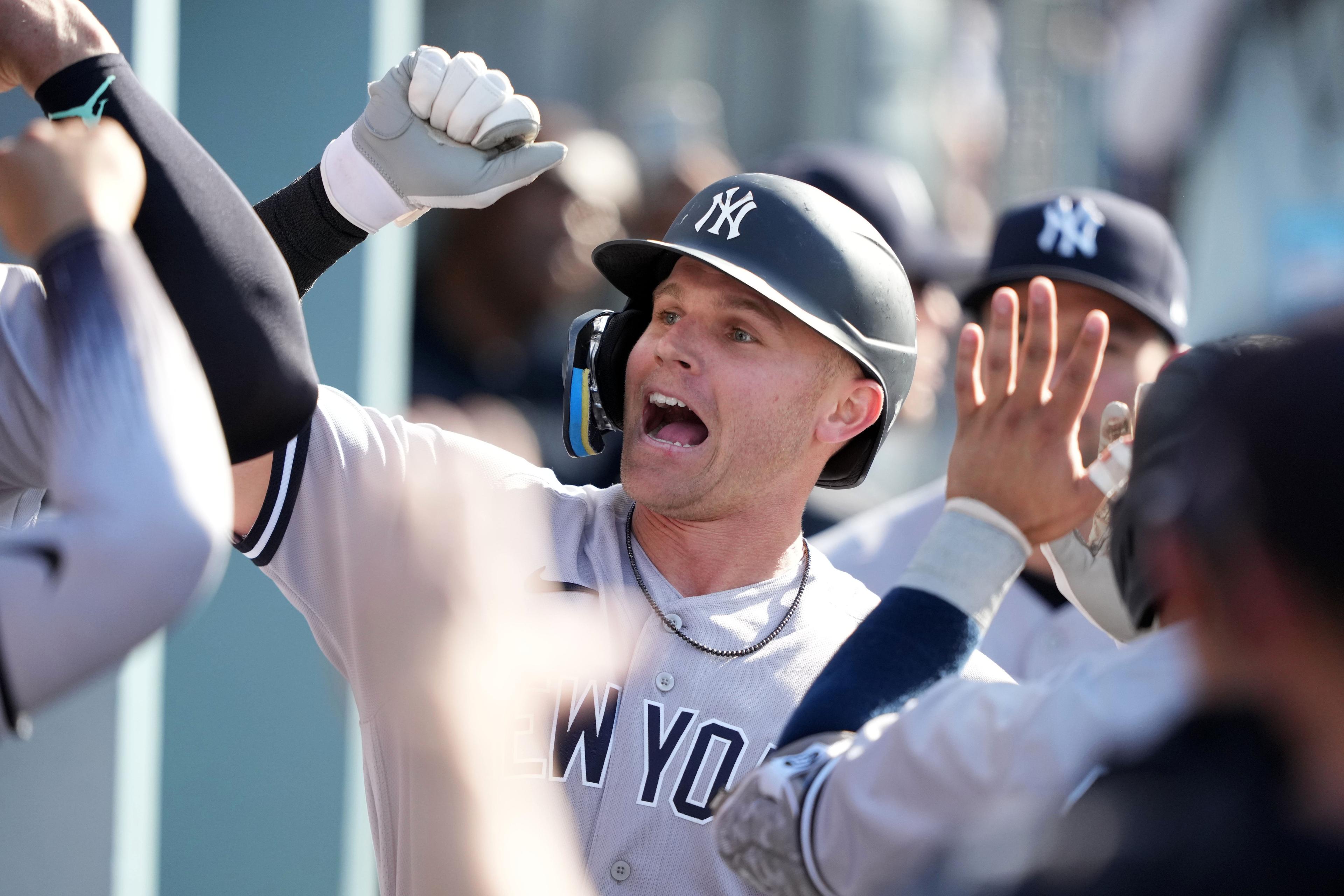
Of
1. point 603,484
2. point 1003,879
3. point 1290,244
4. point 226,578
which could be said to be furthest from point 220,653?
point 1290,244

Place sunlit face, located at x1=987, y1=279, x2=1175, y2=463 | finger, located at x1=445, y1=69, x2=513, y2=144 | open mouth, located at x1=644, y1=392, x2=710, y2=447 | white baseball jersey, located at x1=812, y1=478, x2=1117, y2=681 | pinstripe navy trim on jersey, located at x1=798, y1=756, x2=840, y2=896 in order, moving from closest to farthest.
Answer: pinstripe navy trim on jersey, located at x1=798, y1=756, x2=840, y2=896
finger, located at x1=445, y1=69, x2=513, y2=144
open mouth, located at x1=644, y1=392, x2=710, y2=447
white baseball jersey, located at x1=812, y1=478, x2=1117, y2=681
sunlit face, located at x1=987, y1=279, x2=1175, y2=463

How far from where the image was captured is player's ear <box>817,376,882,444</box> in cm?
244

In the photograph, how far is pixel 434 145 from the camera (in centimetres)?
204

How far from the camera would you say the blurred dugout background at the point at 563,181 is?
2930 mm

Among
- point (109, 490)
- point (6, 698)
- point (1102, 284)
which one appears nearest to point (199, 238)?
point (109, 490)

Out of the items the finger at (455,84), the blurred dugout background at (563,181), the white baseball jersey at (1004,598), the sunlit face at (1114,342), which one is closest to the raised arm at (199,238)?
the finger at (455,84)

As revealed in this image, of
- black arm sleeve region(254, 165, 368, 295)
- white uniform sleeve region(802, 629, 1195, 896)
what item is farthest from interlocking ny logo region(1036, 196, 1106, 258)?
white uniform sleeve region(802, 629, 1195, 896)

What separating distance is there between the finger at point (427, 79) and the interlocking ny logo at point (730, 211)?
1.74 ft

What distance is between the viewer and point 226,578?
3350 mm

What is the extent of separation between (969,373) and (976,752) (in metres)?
0.62

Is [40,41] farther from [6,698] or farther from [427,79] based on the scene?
[6,698]

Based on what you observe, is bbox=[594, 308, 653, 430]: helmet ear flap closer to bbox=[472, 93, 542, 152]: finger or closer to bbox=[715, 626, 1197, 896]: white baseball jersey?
bbox=[472, 93, 542, 152]: finger

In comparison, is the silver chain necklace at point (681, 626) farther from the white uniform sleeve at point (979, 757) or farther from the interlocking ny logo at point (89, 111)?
the interlocking ny logo at point (89, 111)

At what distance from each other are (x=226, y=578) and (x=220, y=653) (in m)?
0.19
